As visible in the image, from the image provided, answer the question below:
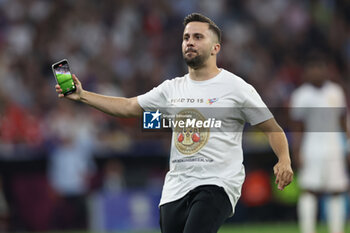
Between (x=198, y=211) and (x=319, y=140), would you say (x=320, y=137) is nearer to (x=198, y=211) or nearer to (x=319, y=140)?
(x=319, y=140)

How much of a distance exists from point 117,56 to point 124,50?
1.22 feet

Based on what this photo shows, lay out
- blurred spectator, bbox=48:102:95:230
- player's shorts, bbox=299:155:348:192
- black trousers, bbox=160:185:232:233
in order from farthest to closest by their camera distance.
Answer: blurred spectator, bbox=48:102:95:230
player's shorts, bbox=299:155:348:192
black trousers, bbox=160:185:232:233

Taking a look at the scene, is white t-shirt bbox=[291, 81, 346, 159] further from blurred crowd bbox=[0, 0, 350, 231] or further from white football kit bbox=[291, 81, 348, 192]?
blurred crowd bbox=[0, 0, 350, 231]

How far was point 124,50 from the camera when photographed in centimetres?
1800

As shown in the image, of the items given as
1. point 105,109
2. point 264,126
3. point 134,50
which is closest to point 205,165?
point 264,126

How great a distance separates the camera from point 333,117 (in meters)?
11.0

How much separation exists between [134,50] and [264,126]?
466 inches

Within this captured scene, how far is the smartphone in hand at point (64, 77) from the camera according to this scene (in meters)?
6.61

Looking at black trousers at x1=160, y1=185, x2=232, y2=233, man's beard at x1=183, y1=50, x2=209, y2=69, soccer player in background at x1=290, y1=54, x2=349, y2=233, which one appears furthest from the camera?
soccer player in background at x1=290, y1=54, x2=349, y2=233

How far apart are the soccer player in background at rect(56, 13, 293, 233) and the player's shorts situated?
4986 millimetres

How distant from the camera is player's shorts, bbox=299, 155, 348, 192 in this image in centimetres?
1123

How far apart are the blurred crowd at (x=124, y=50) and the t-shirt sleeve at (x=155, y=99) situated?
7.51 metres

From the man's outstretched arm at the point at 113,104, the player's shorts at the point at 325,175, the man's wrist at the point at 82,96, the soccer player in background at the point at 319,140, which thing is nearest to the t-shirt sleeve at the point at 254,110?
the man's outstretched arm at the point at 113,104

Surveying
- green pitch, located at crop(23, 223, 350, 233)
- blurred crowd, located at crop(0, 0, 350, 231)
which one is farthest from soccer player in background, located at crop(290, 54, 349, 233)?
blurred crowd, located at crop(0, 0, 350, 231)
